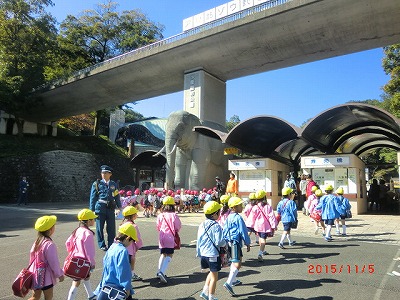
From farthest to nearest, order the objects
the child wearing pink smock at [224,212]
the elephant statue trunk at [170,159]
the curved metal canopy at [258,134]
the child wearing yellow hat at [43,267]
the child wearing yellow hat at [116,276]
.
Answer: the elephant statue trunk at [170,159], the curved metal canopy at [258,134], the child wearing pink smock at [224,212], the child wearing yellow hat at [43,267], the child wearing yellow hat at [116,276]

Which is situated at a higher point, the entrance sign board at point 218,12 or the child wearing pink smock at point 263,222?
the entrance sign board at point 218,12

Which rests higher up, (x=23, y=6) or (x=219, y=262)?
(x=23, y=6)

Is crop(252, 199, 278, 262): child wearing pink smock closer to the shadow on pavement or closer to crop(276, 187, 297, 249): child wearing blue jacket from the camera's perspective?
crop(276, 187, 297, 249): child wearing blue jacket

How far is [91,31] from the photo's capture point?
122 ft

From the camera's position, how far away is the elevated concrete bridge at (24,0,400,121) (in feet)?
64.1

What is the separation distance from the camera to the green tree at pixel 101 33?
3700cm

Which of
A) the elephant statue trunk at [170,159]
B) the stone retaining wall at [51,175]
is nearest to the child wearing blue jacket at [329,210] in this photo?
the elephant statue trunk at [170,159]

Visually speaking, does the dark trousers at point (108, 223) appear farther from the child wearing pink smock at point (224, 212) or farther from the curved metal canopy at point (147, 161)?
the curved metal canopy at point (147, 161)

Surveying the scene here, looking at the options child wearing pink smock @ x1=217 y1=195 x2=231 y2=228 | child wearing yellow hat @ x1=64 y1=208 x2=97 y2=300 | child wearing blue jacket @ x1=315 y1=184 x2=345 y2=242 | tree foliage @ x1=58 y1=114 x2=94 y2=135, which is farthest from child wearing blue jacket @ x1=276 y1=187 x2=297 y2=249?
tree foliage @ x1=58 y1=114 x2=94 y2=135

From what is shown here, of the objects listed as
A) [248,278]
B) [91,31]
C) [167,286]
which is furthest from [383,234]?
[91,31]

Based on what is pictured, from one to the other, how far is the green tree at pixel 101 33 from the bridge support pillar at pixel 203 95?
12782 mm

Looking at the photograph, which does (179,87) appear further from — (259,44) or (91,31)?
(91,31)

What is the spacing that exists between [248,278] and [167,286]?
140 cm

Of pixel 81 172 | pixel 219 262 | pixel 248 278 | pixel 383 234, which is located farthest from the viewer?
pixel 81 172
